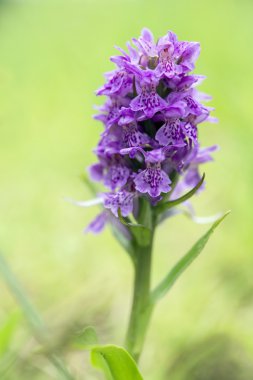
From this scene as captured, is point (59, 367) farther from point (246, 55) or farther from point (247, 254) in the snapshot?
point (246, 55)

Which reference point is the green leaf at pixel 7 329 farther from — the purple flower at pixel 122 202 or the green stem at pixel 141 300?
the purple flower at pixel 122 202

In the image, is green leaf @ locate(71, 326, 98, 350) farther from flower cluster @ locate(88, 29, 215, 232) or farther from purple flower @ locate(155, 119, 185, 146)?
purple flower @ locate(155, 119, 185, 146)

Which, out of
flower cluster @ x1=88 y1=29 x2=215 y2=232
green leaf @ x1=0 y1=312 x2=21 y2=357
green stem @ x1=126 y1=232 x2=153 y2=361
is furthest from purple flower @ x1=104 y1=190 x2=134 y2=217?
green leaf @ x1=0 y1=312 x2=21 y2=357

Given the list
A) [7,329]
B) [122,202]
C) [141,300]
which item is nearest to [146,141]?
[122,202]

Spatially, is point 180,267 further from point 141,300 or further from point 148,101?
point 148,101

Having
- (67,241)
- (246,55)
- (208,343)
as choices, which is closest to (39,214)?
(67,241)

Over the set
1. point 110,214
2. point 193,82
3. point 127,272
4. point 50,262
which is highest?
point 193,82

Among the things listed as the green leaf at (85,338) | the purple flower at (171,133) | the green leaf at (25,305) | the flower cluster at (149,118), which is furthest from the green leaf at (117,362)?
the purple flower at (171,133)
